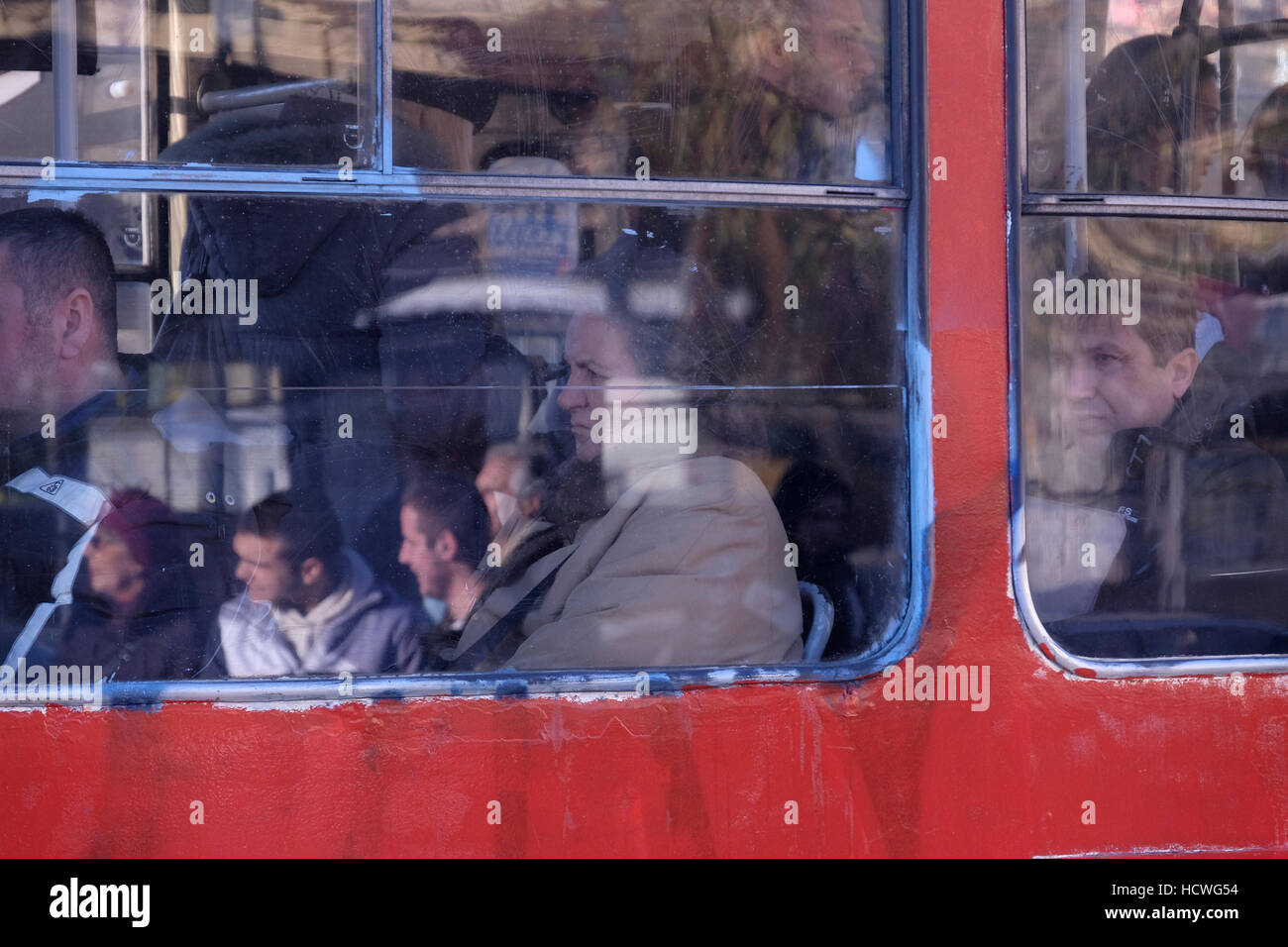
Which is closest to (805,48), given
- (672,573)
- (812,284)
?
(812,284)

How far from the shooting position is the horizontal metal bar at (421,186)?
1338 mm

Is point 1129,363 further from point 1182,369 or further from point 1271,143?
point 1271,143

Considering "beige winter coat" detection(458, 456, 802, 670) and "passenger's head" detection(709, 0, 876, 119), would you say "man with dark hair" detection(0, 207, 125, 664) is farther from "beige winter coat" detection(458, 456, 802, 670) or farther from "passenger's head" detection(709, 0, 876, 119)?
"passenger's head" detection(709, 0, 876, 119)

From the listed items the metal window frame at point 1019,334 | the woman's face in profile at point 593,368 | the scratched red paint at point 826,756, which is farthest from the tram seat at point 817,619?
the woman's face in profile at point 593,368

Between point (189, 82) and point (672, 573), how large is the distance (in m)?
1.07

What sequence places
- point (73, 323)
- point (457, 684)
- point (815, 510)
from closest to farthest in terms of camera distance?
point (457, 684) → point (73, 323) → point (815, 510)

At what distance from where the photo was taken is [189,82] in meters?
1.47

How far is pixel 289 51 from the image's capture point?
1.45 metres

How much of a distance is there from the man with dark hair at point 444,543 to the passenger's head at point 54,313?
499mm

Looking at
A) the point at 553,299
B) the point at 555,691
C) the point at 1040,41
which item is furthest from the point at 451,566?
the point at 1040,41

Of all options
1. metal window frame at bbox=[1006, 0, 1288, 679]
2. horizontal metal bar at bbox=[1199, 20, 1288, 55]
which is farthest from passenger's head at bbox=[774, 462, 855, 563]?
horizontal metal bar at bbox=[1199, 20, 1288, 55]

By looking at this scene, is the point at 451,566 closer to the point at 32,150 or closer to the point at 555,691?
the point at 555,691

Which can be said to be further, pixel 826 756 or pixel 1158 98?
pixel 1158 98

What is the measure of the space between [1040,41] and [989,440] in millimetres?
635
